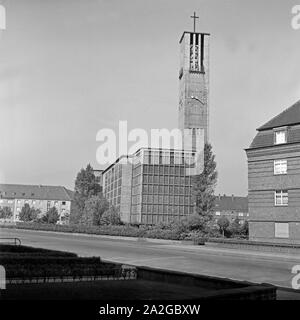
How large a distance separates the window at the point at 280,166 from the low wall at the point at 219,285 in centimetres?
2413

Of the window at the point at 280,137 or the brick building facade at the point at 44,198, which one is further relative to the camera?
the brick building facade at the point at 44,198

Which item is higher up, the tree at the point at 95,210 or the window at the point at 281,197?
the window at the point at 281,197

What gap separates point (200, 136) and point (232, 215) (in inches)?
2445

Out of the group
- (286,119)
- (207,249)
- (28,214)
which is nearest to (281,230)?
(207,249)

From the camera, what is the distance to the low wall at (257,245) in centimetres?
2885

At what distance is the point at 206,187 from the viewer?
46.4 meters

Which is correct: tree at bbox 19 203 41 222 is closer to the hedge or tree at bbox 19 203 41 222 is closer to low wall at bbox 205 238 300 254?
the hedge

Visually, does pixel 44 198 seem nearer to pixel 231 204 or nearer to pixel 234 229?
pixel 231 204

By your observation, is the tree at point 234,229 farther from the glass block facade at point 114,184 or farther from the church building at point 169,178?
the glass block facade at point 114,184

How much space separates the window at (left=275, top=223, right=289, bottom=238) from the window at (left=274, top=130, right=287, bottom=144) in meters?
6.74

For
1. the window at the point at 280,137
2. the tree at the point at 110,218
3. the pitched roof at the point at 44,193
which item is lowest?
the tree at the point at 110,218

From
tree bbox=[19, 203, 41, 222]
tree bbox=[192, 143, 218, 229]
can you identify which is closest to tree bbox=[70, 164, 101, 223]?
tree bbox=[19, 203, 41, 222]

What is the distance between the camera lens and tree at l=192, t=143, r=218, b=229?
4584cm

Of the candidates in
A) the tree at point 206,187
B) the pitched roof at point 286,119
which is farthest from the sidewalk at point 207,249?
the pitched roof at point 286,119
